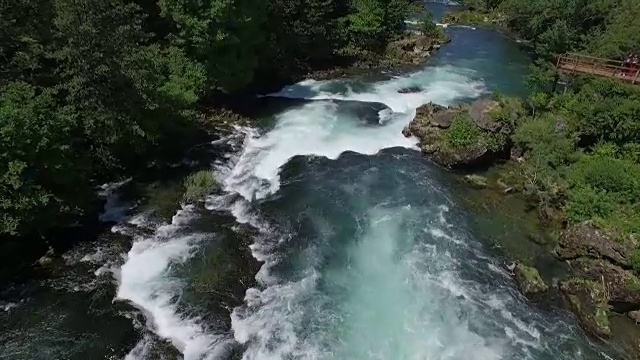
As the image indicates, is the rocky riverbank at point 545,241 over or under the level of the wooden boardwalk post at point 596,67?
under

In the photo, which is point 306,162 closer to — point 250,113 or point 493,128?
point 250,113

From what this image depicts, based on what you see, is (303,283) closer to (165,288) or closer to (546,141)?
(165,288)

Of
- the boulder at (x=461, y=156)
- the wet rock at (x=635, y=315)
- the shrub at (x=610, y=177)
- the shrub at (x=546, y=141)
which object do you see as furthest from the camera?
the boulder at (x=461, y=156)

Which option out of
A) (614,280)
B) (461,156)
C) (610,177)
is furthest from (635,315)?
(461,156)

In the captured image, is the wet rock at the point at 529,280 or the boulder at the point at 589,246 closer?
the wet rock at the point at 529,280

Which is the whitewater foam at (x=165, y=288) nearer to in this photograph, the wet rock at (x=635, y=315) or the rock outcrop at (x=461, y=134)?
the rock outcrop at (x=461, y=134)

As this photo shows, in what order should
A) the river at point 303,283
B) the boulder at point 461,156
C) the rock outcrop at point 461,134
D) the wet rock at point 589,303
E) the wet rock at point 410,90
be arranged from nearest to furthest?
the river at point 303,283 → the wet rock at point 589,303 → the boulder at point 461,156 → the rock outcrop at point 461,134 → the wet rock at point 410,90

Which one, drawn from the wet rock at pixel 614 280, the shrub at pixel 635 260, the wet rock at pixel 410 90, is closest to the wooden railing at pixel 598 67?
the wet rock at pixel 410 90
